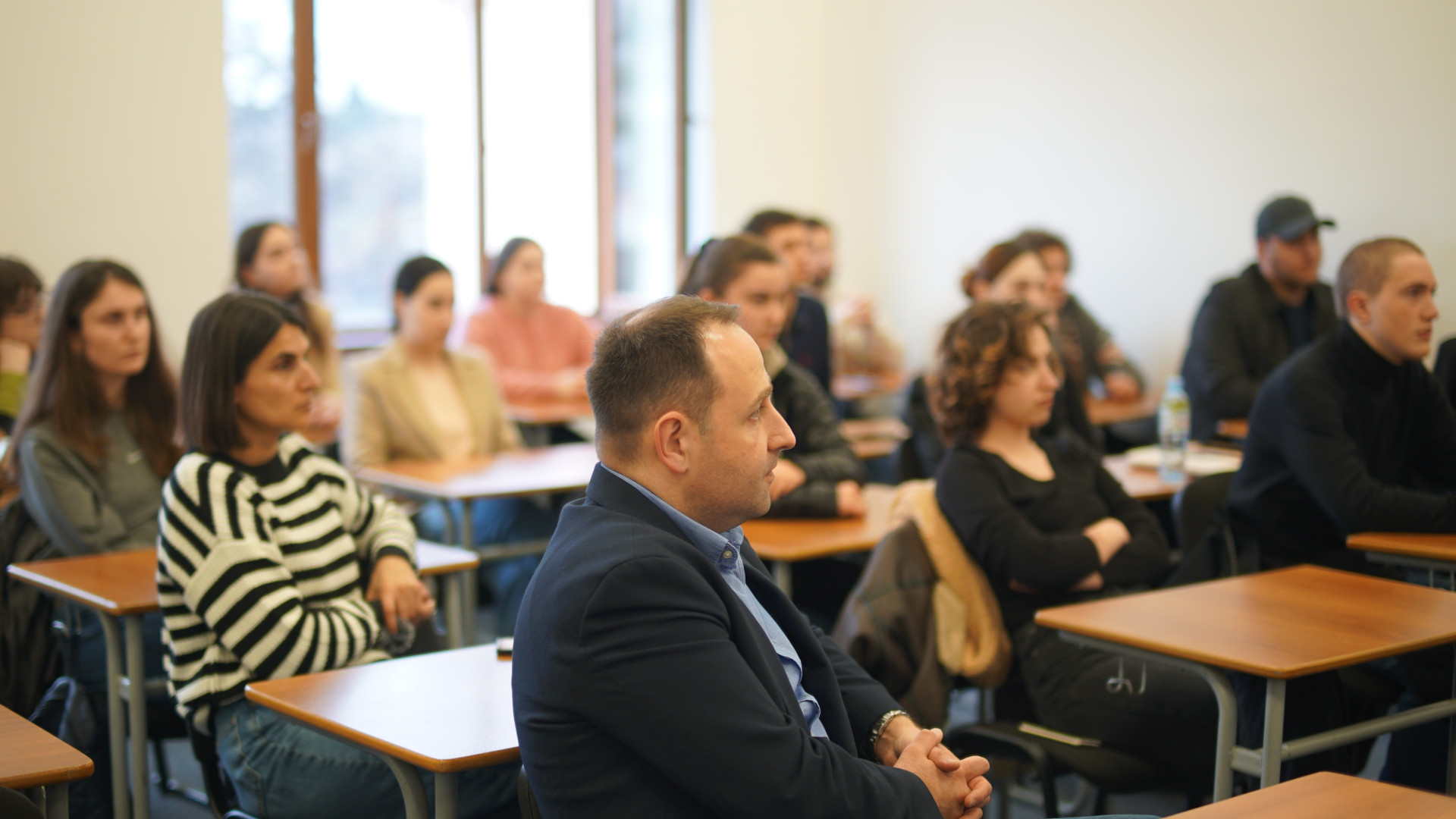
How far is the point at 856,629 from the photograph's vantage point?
238cm

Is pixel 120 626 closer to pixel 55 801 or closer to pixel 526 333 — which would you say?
pixel 55 801

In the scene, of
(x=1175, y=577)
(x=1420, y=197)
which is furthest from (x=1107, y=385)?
(x=1175, y=577)

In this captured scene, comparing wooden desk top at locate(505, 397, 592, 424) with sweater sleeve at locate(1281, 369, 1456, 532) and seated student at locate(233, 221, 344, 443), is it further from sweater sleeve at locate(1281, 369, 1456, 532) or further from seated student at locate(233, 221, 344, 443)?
sweater sleeve at locate(1281, 369, 1456, 532)

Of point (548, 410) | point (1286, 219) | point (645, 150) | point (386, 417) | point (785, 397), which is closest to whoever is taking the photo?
point (785, 397)

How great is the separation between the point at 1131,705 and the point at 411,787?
1.35 metres

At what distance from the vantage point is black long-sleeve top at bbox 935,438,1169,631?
2420 mm

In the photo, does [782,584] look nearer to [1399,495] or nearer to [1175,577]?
[1175,577]

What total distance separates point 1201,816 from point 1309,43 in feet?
15.9

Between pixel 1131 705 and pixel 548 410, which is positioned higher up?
pixel 548 410

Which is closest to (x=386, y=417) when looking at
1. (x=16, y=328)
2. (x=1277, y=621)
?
(x=16, y=328)

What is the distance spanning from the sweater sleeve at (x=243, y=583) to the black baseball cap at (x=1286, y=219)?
3.86 meters

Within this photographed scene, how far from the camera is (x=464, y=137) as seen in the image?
659cm

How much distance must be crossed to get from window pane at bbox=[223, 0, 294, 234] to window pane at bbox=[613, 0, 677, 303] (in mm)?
2082

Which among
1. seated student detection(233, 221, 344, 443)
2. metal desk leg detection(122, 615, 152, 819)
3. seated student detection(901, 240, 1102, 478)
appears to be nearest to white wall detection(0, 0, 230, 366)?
seated student detection(233, 221, 344, 443)
